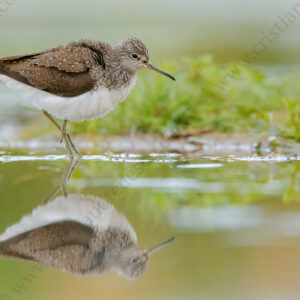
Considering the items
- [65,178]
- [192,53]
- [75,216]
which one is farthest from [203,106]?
[192,53]

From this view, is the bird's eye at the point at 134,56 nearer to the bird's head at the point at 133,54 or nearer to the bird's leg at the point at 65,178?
the bird's head at the point at 133,54

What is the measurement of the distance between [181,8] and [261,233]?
22.4 meters

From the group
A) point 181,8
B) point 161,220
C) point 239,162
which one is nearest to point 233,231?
point 161,220

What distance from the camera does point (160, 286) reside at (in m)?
3.97

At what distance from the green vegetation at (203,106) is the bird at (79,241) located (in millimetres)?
4479

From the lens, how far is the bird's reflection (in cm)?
440

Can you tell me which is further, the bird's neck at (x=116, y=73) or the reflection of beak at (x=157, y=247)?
the bird's neck at (x=116, y=73)

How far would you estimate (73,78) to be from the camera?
8188 mm

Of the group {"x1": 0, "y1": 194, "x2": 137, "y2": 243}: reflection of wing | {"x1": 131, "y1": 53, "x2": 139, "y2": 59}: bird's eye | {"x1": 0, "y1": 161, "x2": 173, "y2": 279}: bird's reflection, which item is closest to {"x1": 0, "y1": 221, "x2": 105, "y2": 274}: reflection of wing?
{"x1": 0, "y1": 161, "x2": 173, "y2": 279}: bird's reflection

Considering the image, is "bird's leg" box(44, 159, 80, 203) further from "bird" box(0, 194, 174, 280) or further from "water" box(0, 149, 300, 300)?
"bird" box(0, 194, 174, 280)

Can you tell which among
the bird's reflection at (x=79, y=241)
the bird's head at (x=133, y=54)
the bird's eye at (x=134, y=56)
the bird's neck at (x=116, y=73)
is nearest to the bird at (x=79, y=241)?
the bird's reflection at (x=79, y=241)

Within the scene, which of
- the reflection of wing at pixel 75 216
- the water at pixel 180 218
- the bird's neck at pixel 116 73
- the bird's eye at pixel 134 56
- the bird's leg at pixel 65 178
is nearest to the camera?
the water at pixel 180 218

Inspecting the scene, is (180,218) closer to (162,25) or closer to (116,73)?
(116,73)

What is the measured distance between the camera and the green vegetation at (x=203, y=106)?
33.0 feet
